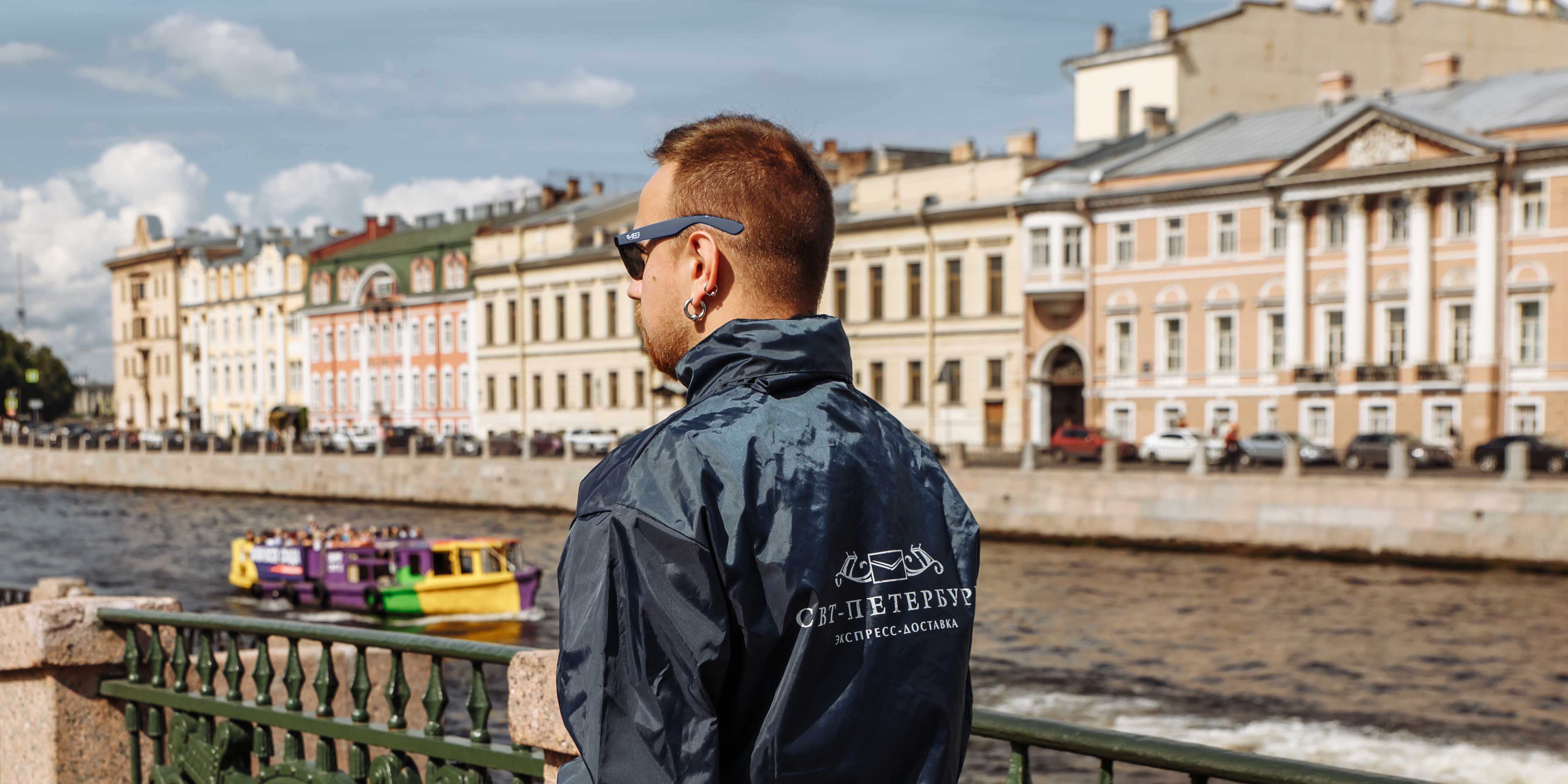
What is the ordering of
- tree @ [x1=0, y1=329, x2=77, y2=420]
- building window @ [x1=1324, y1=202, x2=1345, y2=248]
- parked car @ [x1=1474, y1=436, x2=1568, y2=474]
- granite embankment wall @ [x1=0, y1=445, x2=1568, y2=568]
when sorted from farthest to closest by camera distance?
1. tree @ [x1=0, y1=329, x2=77, y2=420]
2. building window @ [x1=1324, y1=202, x2=1345, y2=248]
3. parked car @ [x1=1474, y1=436, x2=1568, y2=474]
4. granite embankment wall @ [x1=0, y1=445, x2=1568, y2=568]

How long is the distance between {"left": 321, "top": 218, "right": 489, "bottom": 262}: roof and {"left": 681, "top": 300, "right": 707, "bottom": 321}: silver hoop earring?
2461 inches

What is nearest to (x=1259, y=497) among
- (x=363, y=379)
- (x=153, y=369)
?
(x=363, y=379)

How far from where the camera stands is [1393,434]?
35.8 meters

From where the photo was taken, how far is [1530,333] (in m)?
37.2

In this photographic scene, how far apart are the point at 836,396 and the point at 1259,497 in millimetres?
28172

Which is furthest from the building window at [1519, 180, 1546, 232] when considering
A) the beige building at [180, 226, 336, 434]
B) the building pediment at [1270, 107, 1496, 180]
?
the beige building at [180, 226, 336, 434]

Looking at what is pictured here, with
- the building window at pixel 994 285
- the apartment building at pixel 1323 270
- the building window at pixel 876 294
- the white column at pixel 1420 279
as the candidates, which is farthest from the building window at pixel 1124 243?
the building window at pixel 876 294

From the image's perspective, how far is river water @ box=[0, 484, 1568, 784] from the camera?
15.1 m

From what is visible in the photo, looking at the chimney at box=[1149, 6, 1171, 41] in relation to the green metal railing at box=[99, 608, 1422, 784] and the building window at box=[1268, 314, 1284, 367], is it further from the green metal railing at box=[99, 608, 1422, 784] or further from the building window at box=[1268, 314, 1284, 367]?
the green metal railing at box=[99, 608, 1422, 784]

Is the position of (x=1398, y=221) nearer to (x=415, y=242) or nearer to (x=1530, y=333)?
(x=1530, y=333)

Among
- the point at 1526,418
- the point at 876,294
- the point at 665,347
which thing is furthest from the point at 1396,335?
the point at 665,347

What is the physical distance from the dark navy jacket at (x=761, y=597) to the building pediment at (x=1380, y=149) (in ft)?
126

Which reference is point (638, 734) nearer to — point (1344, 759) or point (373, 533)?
point (1344, 759)

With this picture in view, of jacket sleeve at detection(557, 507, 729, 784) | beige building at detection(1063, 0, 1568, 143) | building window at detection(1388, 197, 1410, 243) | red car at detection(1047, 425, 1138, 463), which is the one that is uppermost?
beige building at detection(1063, 0, 1568, 143)
